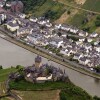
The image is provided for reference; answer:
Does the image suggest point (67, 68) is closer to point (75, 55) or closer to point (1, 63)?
point (75, 55)

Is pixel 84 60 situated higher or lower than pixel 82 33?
lower

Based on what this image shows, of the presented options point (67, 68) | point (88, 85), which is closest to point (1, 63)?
point (67, 68)

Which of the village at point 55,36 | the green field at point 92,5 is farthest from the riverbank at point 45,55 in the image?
the green field at point 92,5

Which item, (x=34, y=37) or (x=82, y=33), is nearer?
(x=34, y=37)

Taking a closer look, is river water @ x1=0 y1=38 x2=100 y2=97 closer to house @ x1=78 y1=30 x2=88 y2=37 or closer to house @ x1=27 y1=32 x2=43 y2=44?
house @ x1=27 y1=32 x2=43 y2=44

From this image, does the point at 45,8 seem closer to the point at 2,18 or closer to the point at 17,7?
the point at 17,7

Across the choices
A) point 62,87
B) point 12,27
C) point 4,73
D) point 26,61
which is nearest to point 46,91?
point 62,87

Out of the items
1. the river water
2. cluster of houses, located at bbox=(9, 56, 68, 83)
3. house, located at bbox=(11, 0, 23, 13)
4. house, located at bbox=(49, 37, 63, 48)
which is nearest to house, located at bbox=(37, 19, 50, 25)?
house, located at bbox=(11, 0, 23, 13)

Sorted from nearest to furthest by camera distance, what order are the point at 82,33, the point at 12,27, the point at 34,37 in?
the point at 34,37 < the point at 82,33 < the point at 12,27
